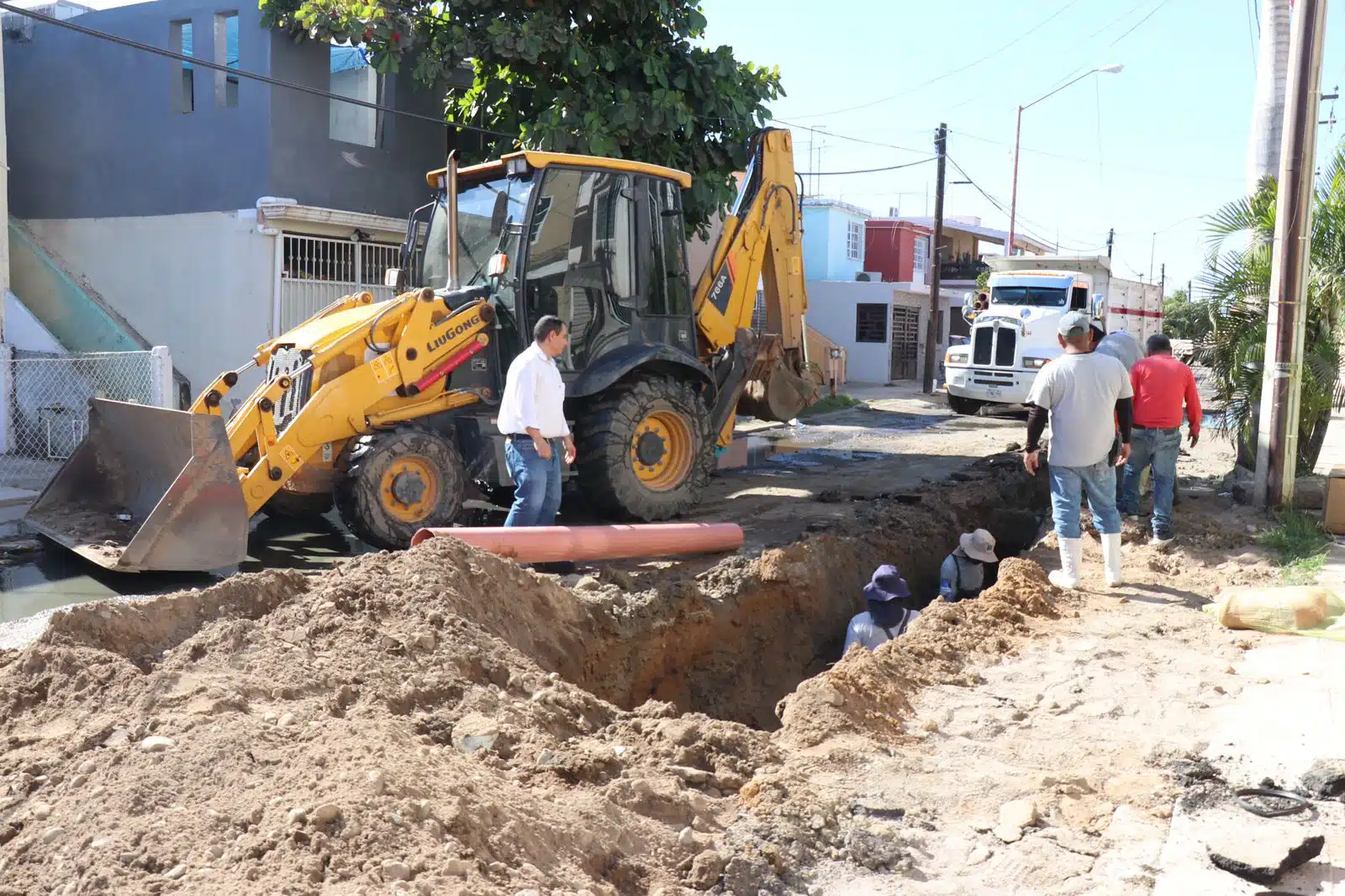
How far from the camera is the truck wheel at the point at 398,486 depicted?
8.23 m

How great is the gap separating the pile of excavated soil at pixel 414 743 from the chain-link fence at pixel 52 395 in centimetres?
725

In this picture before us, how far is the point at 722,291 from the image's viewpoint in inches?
443

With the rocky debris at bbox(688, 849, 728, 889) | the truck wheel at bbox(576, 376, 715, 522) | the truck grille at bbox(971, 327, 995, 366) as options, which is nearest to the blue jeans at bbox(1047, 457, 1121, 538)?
the truck wheel at bbox(576, 376, 715, 522)

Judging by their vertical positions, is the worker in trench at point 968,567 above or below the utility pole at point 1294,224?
below

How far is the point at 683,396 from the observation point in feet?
32.7

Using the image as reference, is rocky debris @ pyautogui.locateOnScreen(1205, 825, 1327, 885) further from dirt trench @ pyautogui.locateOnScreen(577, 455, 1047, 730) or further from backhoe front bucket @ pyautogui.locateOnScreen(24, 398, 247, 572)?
backhoe front bucket @ pyautogui.locateOnScreen(24, 398, 247, 572)

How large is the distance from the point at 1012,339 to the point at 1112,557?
13.6m

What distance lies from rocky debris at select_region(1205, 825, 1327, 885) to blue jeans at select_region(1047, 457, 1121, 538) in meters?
3.76

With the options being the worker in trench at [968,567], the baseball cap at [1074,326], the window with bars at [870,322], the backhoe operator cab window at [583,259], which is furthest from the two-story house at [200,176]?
the window with bars at [870,322]

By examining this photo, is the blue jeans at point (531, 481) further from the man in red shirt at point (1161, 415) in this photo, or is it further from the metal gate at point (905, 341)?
the metal gate at point (905, 341)

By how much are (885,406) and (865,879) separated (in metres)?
21.2

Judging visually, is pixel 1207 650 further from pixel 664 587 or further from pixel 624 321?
pixel 624 321

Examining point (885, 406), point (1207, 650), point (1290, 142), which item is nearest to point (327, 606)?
point (1207, 650)

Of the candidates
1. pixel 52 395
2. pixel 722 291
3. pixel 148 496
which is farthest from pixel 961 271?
pixel 148 496
